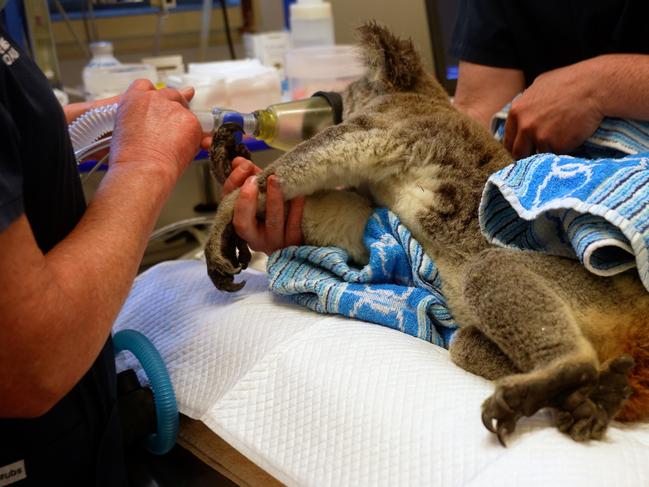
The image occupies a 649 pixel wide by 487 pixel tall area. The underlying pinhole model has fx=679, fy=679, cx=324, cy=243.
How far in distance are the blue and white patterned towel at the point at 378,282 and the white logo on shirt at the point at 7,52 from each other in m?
0.48

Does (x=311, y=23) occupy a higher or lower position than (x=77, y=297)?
higher

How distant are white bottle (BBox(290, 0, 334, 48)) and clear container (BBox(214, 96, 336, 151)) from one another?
2.70 ft

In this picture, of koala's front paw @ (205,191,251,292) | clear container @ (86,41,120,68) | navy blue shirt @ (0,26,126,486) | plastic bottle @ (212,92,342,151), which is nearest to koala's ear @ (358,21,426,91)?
plastic bottle @ (212,92,342,151)

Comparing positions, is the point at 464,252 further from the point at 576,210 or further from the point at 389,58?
the point at 389,58

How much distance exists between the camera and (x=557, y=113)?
111 cm

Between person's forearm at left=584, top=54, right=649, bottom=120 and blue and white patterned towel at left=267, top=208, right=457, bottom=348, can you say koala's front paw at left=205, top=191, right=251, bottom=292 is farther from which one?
person's forearm at left=584, top=54, right=649, bottom=120

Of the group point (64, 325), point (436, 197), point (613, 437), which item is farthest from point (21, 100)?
point (613, 437)

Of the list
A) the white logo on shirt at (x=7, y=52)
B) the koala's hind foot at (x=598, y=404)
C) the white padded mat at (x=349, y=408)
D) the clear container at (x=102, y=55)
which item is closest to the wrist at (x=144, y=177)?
the white logo on shirt at (x=7, y=52)

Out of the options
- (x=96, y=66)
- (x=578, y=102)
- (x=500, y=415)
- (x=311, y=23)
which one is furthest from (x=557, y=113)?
(x=96, y=66)

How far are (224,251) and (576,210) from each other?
54cm

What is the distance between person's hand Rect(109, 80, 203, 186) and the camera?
2.68ft

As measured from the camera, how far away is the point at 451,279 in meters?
0.95

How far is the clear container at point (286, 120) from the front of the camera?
1188 millimetres

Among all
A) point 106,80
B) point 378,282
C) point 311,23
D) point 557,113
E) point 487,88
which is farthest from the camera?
point 311,23
